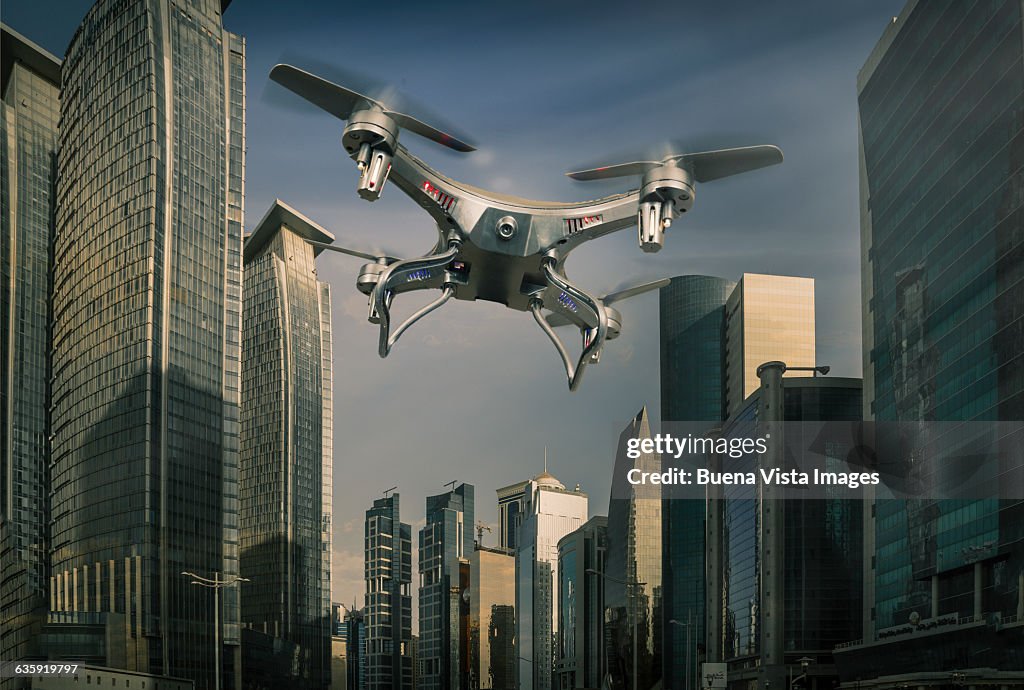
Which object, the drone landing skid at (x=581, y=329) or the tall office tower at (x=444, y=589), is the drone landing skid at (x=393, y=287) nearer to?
the drone landing skid at (x=581, y=329)

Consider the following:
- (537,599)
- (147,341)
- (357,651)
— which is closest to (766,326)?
(147,341)

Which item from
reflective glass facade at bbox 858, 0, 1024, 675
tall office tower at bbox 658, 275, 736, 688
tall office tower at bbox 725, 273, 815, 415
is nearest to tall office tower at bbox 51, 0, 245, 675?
reflective glass facade at bbox 858, 0, 1024, 675

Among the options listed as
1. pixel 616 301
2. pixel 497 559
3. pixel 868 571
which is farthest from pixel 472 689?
pixel 616 301

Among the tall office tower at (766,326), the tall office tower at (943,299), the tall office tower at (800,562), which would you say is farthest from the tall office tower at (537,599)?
the tall office tower at (943,299)

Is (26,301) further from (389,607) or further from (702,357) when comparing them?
(389,607)

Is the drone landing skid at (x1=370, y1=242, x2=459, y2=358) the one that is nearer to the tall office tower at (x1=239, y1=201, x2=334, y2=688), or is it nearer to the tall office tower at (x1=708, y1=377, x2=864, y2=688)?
the tall office tower at (x1=708, y1=377, x2=864, y2=688)

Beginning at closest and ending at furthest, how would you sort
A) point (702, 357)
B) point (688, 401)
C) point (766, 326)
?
1. point (766, 326)
2. point (702, 357)
3. point (688, 401)
